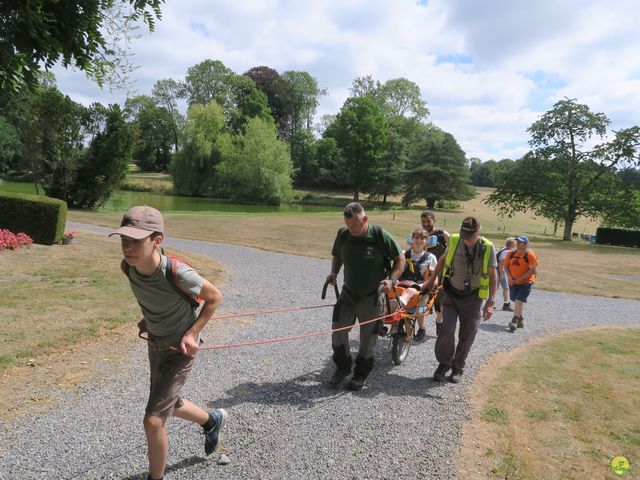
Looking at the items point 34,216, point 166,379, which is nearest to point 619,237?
point 34,216

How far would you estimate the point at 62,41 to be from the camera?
22.6ft

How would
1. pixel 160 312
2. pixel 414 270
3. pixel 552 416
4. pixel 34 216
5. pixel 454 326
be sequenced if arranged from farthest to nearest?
1. pixel 34 216
2. pixel 414 270
3. pixel 454 326
4. pixel 552 416
5. pixel 160 312

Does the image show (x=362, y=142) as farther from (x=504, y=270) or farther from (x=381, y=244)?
(x=381, y=244)

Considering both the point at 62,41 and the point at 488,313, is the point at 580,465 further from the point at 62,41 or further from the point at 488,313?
the point at 62,41

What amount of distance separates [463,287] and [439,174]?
173 feet

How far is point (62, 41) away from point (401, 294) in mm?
6138

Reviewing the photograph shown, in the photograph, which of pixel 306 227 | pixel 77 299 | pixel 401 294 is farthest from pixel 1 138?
pixel 401 294

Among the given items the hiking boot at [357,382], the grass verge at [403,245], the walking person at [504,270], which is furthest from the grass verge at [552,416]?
the grass verge at [403,245]

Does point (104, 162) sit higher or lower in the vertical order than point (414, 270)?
higher

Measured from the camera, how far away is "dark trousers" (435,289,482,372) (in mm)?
5566

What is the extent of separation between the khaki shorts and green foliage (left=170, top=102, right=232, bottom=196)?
52278 mm

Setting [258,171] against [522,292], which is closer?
[522,292]

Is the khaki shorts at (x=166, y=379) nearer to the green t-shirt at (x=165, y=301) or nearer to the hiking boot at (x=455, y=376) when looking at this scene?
the green t-shirt at (x=165, y=301)

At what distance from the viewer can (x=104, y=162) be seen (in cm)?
2709
